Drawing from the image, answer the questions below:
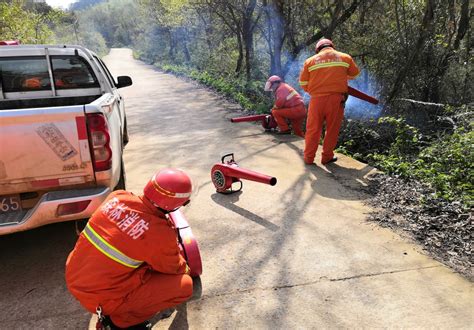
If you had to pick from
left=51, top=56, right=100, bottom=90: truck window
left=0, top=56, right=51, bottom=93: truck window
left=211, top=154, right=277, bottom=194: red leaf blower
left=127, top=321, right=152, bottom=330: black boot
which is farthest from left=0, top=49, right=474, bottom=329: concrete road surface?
left=0, top=56, right=51, bottom=93: truck window

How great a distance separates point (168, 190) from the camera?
2270 millimetres

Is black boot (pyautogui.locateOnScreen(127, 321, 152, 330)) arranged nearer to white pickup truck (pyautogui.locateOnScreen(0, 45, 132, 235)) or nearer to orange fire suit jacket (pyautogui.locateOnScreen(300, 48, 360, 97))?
white pickup truck (pyautogui.locateOnScreen(0, 45, 132, 235))

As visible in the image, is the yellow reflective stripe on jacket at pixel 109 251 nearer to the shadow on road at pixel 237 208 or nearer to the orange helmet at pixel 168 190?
the orange helmet at pixel 168 190

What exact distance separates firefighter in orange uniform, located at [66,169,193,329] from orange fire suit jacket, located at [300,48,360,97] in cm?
379

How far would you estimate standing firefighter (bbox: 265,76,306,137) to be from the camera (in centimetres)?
754

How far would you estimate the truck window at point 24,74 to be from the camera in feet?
15.2

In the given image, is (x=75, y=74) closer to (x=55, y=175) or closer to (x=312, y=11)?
(x=55, y=175)

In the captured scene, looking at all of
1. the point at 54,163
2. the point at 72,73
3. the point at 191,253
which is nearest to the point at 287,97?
the point at 72,73

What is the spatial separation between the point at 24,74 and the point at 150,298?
3693mm

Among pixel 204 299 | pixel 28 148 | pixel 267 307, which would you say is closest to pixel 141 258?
pixel 204 299

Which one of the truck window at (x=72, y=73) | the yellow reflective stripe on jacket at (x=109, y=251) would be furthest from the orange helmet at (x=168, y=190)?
the truck window at (x=72, y=73)

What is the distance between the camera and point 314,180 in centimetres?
532

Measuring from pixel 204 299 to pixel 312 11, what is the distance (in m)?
10.3

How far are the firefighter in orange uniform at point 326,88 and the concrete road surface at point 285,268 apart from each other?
1.69 ft
